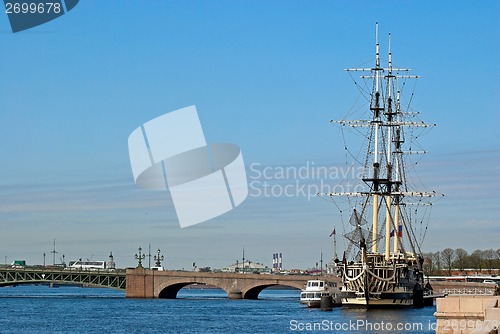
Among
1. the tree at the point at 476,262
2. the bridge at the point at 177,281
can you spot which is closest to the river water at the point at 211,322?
the bridge at the point at 177,281

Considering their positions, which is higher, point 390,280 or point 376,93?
point 376,93

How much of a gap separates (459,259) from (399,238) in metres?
86.6

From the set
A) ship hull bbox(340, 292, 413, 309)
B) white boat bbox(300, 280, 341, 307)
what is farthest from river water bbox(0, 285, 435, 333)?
white boat bbox(300, 280, 341, 307)

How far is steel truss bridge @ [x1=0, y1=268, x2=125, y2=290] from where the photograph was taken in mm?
138375

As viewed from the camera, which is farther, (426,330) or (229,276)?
(229,276)

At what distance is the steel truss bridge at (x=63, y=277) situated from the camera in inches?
5448

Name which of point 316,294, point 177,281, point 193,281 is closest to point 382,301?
point 316,294

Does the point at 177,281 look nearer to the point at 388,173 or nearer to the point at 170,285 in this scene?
the point at 170,285

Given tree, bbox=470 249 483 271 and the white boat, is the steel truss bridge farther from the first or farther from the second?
tree, bbox=470 249 483 271

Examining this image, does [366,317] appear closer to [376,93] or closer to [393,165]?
[376,93]

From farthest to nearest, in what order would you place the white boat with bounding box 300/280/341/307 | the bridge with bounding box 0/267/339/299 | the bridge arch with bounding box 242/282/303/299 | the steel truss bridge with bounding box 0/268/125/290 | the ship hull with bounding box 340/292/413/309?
1. the steel truss bridge with bounding box 0/268/125/290
2. the bridge with bounding box 0/267/339/299
3. the bridge arch with bounding box 242/282/303/299
4. the white boat with bounding box 300/280/341/307
5. the ship hull with bounding box 340/292/413/309

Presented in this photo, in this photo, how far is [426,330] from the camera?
62125mm

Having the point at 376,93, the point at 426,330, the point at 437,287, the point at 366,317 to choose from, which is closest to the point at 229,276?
the point at 437,287

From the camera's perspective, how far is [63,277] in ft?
468
